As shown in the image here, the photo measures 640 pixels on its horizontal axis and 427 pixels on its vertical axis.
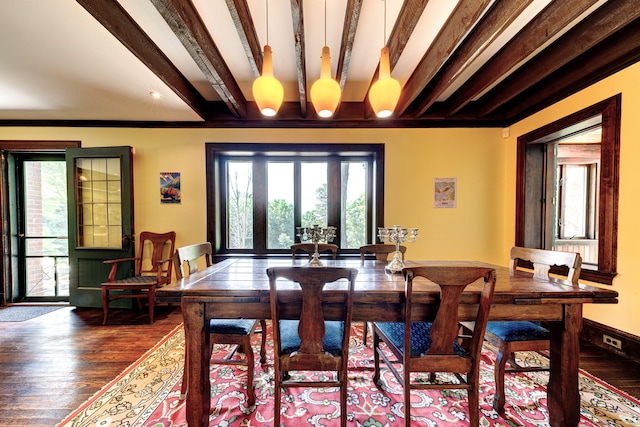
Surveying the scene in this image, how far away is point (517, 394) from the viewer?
1.66 meters

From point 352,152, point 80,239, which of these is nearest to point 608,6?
point 352,152

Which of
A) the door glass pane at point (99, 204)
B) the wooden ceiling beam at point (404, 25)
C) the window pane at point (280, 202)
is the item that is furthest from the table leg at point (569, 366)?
the door glass pane at point (99, 204)

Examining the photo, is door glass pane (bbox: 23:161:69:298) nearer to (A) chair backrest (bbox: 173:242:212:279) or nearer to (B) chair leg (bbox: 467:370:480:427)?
(A) chair backrest (bbox: 173:242:212:279)

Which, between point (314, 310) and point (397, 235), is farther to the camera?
point (397, 235)

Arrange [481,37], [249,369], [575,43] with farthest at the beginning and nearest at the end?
[575,43] → [481,37] → [249,369]

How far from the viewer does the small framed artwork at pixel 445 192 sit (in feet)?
10.6

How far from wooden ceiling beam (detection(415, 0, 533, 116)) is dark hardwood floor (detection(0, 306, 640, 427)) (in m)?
2.57

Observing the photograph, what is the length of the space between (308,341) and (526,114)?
3484mm

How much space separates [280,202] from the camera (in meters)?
3.46

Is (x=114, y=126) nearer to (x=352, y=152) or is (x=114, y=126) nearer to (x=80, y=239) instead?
(x=80, y=239)

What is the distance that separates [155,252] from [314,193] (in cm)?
219

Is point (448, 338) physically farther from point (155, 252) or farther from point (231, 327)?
point (155, 252)

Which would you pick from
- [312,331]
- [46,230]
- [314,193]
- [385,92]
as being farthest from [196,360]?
[46,230]

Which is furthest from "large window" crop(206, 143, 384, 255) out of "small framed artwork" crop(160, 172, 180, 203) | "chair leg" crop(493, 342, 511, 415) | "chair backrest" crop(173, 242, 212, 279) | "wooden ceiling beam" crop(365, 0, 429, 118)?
"chair leg" crop(493, 342, 511, 415)
